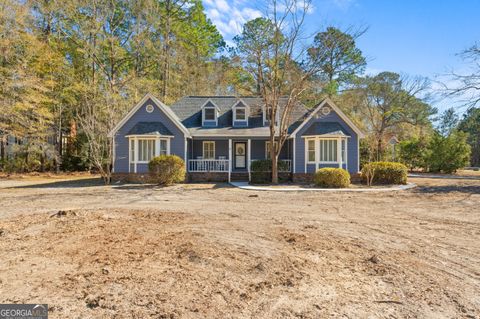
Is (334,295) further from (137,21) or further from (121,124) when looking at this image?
(137,21)

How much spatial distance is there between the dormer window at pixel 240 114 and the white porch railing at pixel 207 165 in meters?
3.01

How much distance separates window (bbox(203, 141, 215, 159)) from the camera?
20.0 metres

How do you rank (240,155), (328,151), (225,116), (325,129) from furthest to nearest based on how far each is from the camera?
(225,116) → (240,155) → (328,151) → (325,129)

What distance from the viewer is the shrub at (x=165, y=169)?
15.8 meters

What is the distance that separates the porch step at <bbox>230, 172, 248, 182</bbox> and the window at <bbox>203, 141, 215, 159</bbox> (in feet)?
7.07

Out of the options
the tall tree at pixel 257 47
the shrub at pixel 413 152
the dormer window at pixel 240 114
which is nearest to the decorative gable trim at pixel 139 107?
the dormer window at pixel 240 114

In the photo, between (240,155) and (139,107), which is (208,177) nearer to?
(240,155)

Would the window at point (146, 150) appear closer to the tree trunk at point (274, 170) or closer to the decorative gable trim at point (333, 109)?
the tree trunk at point (274, 170)

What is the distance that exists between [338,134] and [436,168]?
50.8 ft

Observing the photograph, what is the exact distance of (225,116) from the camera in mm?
20797

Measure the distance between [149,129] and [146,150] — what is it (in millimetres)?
1321

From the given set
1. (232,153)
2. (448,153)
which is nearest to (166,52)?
(232,153)
